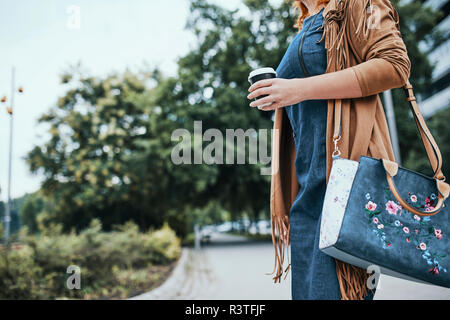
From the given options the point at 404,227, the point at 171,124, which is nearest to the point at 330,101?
the point at 404,227

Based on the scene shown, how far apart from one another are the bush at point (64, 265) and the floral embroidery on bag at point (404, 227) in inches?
191

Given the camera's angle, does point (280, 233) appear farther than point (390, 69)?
Yes

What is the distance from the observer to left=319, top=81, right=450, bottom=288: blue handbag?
94cm

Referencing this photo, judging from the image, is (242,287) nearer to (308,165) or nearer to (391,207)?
(308,165)

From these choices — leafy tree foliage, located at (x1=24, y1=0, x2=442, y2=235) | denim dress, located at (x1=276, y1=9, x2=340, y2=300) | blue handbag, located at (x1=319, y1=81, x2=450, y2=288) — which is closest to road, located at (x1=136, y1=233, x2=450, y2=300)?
denim dress, located at (x1=276, y1=9, x2=340, y2=300)

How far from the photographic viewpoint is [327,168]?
111cm

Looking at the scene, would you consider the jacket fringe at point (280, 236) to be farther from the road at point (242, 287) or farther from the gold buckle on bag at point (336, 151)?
the road at point (242, 287)

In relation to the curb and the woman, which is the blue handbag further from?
the curb

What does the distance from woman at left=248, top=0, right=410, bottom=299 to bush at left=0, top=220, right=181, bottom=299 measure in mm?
4538

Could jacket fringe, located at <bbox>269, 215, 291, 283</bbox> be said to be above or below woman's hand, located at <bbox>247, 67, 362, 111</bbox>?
below

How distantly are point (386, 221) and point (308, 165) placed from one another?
0.35 m

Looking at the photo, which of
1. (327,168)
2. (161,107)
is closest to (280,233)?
(327,168)
